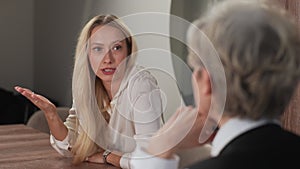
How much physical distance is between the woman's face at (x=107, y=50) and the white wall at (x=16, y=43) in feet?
12.5

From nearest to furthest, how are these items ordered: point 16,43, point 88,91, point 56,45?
1. point 88,91
2. point 56,45
3. point 16,43

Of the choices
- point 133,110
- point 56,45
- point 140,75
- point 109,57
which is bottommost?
point 56,45

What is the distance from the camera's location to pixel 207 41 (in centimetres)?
84

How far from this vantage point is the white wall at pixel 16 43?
5277 mm

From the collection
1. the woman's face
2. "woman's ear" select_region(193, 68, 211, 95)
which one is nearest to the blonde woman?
the woman's face

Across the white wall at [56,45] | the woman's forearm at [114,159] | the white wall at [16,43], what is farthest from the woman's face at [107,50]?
the white wall at [16,43]

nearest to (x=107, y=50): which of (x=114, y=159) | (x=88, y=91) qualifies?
(x=88, y=91)

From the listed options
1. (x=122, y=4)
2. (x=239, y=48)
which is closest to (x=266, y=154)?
(x=239, y=48)

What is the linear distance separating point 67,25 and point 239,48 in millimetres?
4009

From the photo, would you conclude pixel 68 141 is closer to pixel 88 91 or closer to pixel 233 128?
pixel 88 91

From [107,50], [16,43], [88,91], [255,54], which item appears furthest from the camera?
[16,43]

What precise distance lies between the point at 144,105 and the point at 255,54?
98 centimetres

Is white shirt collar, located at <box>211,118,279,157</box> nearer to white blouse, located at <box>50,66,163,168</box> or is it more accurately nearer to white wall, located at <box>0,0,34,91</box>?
white blouse, located at <box>50,66,163,168</box>

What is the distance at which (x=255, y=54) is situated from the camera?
802 mm
